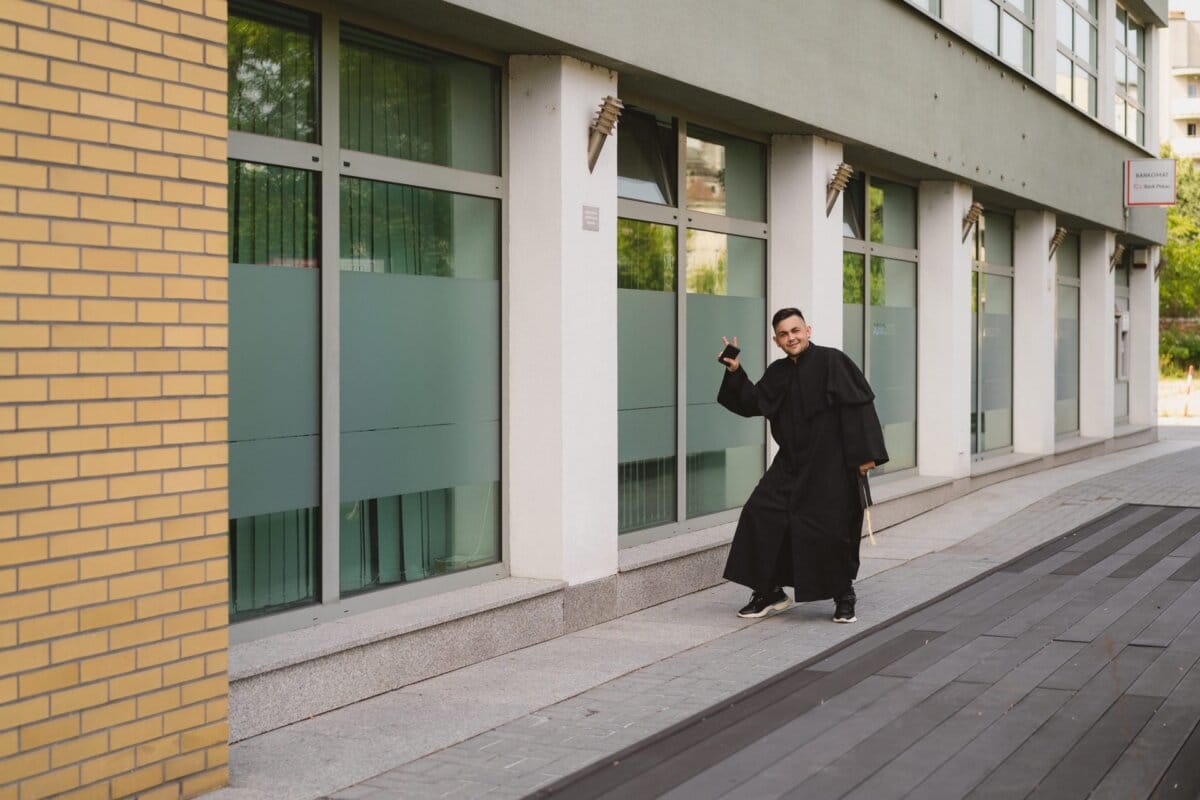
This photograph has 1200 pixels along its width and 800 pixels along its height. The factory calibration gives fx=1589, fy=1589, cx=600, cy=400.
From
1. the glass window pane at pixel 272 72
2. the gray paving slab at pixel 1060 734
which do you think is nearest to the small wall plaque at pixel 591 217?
the glass window pane at pixel 272 72

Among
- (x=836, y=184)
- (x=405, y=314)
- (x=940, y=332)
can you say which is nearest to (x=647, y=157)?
(x=836, y=184)

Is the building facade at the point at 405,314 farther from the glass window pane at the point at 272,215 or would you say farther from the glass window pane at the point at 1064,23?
the glass window pane at the point at 1064,23

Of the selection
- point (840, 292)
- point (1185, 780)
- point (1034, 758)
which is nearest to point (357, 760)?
point (1034, 758)

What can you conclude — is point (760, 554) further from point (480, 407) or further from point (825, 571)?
point (480, 407)

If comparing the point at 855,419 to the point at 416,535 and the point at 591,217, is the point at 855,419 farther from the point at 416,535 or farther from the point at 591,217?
the point at 416,535

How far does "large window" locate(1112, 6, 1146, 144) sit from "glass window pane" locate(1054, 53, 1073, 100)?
270 centimetres

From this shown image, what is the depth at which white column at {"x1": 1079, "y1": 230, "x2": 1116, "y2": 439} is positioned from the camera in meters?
23.3

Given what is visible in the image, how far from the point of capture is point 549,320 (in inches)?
346

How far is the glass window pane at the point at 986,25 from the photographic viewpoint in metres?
16.8

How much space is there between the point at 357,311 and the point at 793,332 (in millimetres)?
2798

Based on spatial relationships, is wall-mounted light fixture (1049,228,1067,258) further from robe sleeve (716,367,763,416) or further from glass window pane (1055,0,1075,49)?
robe sleeve (716,367,763,416)

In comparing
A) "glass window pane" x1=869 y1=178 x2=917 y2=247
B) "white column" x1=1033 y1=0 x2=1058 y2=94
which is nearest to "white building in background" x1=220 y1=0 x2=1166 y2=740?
A: "glass window pane" x1=869 y1=178 x2=917 y2=247

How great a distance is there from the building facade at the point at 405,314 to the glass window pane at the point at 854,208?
47 millimetres

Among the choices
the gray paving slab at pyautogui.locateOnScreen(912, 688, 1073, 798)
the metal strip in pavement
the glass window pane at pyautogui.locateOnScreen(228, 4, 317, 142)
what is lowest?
the gray paving slab at pyautogui.locateOnScreen(912, 688, 1073, 798)
